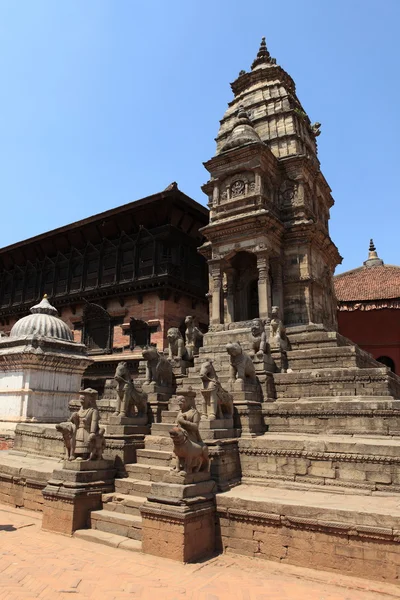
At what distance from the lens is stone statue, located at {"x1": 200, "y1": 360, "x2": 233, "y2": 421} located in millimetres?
9952

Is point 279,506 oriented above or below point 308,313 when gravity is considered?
below

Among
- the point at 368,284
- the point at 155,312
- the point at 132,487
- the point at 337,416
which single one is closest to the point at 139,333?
the point at 155,312

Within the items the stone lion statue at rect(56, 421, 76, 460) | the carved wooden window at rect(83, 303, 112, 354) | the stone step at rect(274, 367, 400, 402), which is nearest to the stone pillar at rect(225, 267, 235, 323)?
the stone step at rect(274, 367, 400, 402)

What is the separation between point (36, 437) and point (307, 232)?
12297 mm

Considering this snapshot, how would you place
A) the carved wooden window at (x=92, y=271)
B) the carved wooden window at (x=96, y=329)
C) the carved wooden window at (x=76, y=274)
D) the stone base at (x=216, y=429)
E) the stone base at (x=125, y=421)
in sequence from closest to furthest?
the stone base at (x=216, y=429) → the stone base at (x=125, y=421) → the carved wooden window at (x=96, y=329) → the carved wooden window at (x=92, y=271) → the carved wooden window at (x=76, y=274)

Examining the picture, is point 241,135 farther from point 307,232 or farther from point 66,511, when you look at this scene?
point 66,511

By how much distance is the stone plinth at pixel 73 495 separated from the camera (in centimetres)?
858

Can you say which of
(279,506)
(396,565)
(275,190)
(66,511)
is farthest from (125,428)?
(275,190)

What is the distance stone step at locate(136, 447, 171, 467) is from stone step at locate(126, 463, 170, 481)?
0.51 feet

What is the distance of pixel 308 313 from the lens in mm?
17750

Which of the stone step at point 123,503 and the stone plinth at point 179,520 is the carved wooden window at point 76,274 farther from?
the stone plinth at point 179,520

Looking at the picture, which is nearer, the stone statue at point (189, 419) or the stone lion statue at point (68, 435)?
the stone statue at point (189, 419)

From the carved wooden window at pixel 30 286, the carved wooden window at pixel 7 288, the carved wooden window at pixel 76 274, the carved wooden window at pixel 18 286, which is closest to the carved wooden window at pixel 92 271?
the carved wooden window at pixel 76 274

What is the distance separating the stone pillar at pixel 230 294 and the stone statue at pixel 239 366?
6498 millimetres
